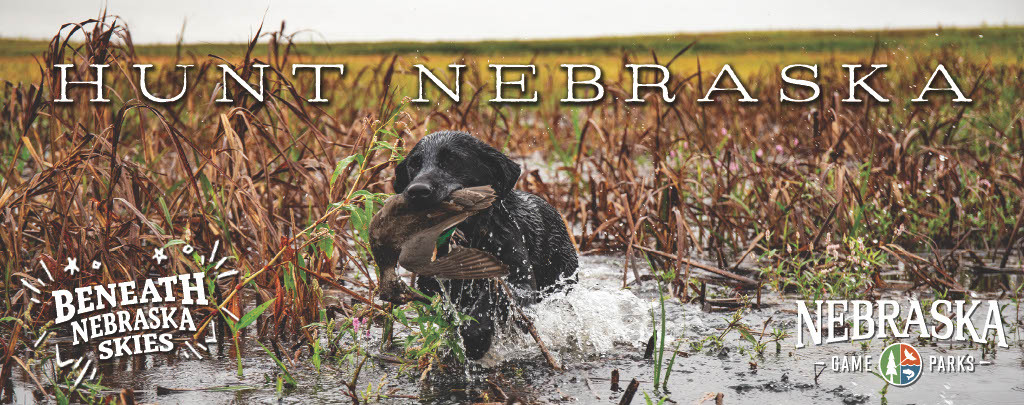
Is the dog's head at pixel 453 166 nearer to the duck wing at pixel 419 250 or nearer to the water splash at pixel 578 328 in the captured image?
the duck wing at pixel 419 250

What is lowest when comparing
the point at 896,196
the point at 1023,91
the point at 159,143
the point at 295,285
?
the point at 295,285

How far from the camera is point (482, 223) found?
3.89 m

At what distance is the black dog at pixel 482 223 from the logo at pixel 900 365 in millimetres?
1436

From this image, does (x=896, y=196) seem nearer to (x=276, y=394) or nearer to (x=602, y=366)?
(x=602, y=366)

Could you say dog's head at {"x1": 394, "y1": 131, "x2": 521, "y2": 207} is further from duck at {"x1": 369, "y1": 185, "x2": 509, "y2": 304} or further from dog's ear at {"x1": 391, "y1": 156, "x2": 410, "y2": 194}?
duck at {"x1": 369, "y1": 185, "x2": 509, "y2": 304}

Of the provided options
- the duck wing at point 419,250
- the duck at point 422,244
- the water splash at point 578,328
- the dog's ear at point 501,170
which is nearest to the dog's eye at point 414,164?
the dog's ear at point 501,170

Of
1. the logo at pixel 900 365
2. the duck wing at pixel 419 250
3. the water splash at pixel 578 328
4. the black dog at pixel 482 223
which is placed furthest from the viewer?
the water splash at pixel 578 328

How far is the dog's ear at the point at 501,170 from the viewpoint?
12.8 feet

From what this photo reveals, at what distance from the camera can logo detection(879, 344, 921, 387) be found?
11.8 ft

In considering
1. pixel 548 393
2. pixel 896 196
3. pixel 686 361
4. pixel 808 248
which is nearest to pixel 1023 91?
pixel 896 196

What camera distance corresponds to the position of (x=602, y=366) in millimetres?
3934

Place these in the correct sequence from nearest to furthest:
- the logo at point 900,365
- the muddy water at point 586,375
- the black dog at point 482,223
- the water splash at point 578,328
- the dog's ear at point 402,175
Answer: the muddy water at point 586,375, the logo at point 900,365, the black dog at point 482,223, the dog's ear at point 402,175, the water splash at point 578,328

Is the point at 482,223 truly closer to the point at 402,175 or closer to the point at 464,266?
the point at 402,175

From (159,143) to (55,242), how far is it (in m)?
2.86
